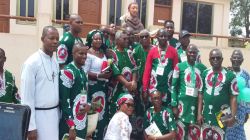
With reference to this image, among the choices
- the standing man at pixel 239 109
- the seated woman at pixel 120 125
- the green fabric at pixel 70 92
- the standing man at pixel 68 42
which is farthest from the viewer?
the standing man at pixel 239 109

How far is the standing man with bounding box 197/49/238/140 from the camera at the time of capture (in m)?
5.28

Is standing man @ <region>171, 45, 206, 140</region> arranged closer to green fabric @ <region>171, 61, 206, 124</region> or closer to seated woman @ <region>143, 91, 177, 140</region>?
green fabric @ <region>171, 61, 206, 124</region>

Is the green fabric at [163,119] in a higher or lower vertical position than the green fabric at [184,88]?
lower

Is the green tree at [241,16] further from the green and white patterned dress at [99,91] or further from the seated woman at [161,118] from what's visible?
the green and white patterned dress at [99,91]

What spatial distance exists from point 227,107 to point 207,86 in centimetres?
39

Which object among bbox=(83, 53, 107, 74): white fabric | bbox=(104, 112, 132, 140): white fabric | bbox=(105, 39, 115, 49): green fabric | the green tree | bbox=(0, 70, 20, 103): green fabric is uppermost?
the green tree

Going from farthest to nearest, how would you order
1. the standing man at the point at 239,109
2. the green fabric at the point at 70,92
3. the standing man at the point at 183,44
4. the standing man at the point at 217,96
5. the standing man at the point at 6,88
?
the standing man at the point at 183,44, the standing man at the point at 239,109, the standing man at the point at 217,96, the standing man at the point at 6,88, the green fabric at the point at 70,92

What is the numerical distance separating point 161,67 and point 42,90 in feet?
7.56

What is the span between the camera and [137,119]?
20.4ft

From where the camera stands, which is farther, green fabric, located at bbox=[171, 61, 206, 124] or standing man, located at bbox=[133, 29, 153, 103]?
standing man, located at bbox=[133, 29, 153, 103]

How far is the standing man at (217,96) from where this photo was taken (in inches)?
208

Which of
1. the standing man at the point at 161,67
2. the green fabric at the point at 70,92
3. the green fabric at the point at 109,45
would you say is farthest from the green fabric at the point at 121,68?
the green fabric at the point at 70,92

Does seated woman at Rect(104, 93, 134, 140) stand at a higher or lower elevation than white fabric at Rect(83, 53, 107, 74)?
lower

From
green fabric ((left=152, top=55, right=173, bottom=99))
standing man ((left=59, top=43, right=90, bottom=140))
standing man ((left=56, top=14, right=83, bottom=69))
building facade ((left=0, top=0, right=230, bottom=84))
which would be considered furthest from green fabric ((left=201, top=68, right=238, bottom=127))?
building facade ((left=0, top=0, right=230, bottom=84))
